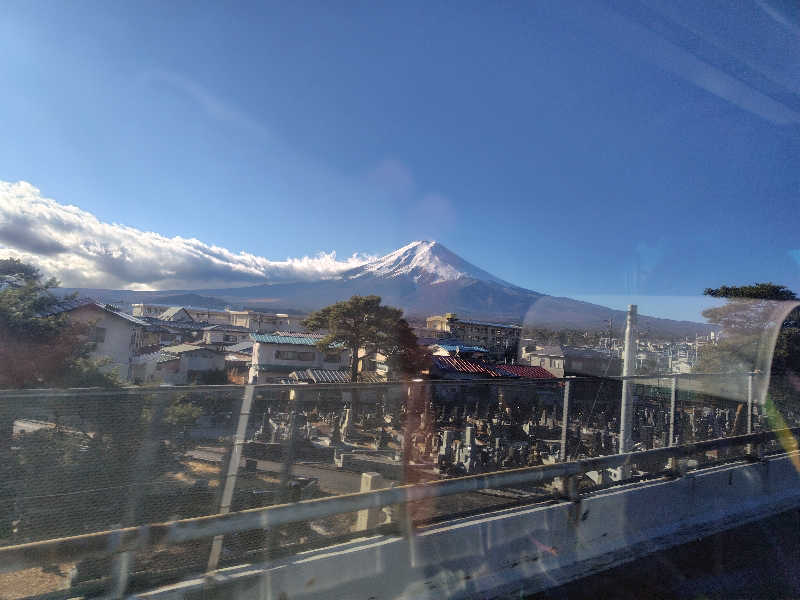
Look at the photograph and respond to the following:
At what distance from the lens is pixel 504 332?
49031mm

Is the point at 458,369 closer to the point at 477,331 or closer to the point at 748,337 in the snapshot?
the point at 748,337

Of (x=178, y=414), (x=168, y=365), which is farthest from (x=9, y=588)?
(x=168, y=365)

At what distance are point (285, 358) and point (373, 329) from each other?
8863 millimetres

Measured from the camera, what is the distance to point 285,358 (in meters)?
34.4

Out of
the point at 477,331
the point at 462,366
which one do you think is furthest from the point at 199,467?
the point at 477,331

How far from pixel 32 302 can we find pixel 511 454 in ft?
34.9

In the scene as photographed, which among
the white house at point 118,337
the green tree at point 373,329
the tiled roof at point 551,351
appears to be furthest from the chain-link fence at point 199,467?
the tiled roof at point 551,351

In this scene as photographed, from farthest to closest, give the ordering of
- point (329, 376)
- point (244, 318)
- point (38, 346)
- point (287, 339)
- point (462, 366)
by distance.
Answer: point (244, 318), point (287, 339), point (462, 366), point (329, 376), point (38, 346)

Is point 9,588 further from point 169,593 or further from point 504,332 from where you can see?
point 504,332

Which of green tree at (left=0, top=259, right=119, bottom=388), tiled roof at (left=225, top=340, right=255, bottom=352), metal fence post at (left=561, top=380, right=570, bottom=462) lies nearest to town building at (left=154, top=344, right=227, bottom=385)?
tiled roof at (left=225, top=340, right=255, bottom=352)

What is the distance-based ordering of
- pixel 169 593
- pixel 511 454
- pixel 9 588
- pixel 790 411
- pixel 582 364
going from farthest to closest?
pixel 582 364, pixel 511 454, pixel 790 411, pixel 9 588, pixel 169 593

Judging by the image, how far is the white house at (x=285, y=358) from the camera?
33.4 meters

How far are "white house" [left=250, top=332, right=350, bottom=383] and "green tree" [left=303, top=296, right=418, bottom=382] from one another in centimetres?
394

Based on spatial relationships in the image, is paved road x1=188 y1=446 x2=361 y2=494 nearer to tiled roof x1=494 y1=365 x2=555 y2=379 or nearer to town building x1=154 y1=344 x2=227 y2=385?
tiled roof x1=494 y1=365 x2=555 y2=379
